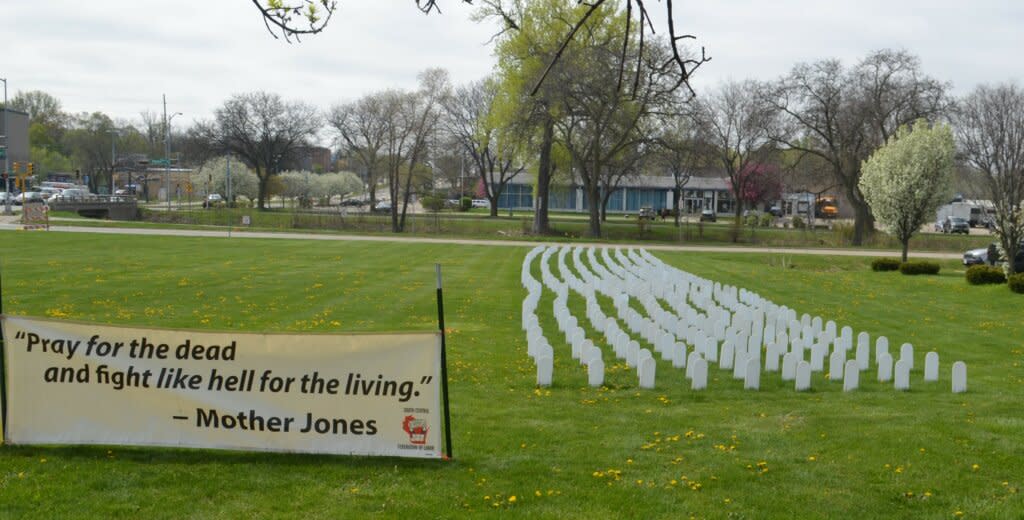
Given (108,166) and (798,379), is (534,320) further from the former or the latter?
(108,166)

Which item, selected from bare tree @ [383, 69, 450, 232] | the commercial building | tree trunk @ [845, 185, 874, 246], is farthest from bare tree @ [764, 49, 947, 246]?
the commercial building

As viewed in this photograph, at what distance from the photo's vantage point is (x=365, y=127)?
69000 millimetres

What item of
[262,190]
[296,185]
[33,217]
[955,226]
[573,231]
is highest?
[296,185]

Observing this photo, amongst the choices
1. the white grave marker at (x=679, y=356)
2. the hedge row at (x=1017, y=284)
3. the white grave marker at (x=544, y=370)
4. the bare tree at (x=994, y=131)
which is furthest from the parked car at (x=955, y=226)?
the white grave marker at (x=544, y=370)

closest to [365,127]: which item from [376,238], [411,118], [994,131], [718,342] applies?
[411,118]

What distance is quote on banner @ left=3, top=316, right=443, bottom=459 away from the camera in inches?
297

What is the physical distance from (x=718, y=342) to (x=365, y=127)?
5704 cm

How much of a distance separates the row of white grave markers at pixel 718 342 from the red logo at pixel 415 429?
407cm

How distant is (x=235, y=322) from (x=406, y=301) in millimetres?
4755

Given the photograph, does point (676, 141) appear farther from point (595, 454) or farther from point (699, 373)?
point (595, 454)

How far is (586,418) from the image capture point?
31.8 feet

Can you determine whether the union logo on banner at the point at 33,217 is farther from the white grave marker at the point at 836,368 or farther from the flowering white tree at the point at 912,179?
the white grave marker at the point at 836,368

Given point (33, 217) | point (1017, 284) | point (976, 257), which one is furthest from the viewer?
point (33, 217)

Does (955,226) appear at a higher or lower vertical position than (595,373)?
higher
